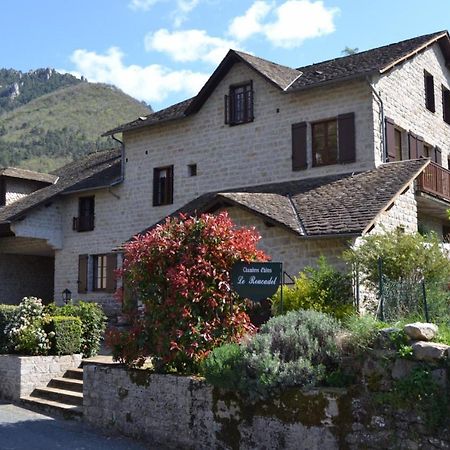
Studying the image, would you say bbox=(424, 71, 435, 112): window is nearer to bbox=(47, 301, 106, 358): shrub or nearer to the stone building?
the stone building

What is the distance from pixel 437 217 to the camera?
66.7 feet

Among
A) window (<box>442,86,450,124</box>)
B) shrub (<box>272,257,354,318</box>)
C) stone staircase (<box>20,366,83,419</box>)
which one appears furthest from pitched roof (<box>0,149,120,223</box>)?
shrub (<box>272,257,354,318</box>)

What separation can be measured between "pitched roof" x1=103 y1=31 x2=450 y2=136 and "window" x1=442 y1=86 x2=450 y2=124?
1290 mm

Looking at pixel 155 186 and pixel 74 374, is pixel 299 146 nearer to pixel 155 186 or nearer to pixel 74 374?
pixel 155 186

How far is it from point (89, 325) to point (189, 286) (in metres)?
5.59

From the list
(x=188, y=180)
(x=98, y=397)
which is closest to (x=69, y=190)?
(x=188, y=180)

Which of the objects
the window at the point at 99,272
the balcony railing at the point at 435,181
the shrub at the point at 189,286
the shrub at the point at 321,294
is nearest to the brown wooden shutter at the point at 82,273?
the window at the point at 99,272

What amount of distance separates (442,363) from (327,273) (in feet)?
15.4

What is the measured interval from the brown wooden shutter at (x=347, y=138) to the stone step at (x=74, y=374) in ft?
30.5

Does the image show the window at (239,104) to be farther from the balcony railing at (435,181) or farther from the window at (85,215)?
the window at (85,215)

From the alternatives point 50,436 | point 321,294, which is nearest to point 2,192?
point 50,436

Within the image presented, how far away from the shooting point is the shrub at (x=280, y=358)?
24.1ft

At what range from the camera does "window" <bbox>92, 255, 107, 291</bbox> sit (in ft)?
75.6

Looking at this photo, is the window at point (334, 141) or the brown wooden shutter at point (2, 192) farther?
the brown wooden shutter at point (2, 192)
